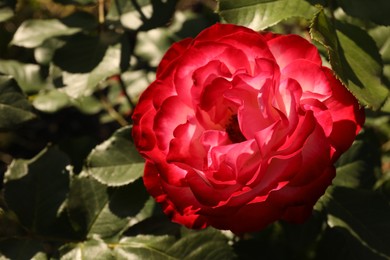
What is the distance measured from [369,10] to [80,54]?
1.62 feet

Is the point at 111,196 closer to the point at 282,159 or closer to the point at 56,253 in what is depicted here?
the point at 56,253

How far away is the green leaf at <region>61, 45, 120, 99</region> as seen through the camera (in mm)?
915

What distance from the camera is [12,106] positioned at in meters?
0.87

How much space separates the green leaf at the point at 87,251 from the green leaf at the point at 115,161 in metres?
0.10

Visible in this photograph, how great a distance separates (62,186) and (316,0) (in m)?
0.49

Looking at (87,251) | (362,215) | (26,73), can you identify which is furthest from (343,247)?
(26,73)

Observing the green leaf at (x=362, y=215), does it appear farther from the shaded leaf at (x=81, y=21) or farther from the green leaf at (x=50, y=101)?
the green leaf at (x=50, y=101)

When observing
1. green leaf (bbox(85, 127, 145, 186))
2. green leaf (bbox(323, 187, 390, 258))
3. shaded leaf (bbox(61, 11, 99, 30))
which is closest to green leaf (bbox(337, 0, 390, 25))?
green leaf (bbox(323, 187, 390, 258))

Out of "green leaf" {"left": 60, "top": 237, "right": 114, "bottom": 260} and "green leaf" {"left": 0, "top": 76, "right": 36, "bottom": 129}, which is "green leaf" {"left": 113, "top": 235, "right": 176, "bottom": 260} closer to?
"green leaf" {"left": 60, "top": 237, "right": 114, "bottom": 260}

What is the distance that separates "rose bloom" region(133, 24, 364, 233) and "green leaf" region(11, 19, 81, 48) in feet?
1.40

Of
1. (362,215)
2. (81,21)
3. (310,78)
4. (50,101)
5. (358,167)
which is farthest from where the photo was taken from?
(50,101)

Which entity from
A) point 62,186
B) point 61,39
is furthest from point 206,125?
point 61,39

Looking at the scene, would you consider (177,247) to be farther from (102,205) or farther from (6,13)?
(6,13)

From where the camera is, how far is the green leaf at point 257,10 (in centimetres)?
70
